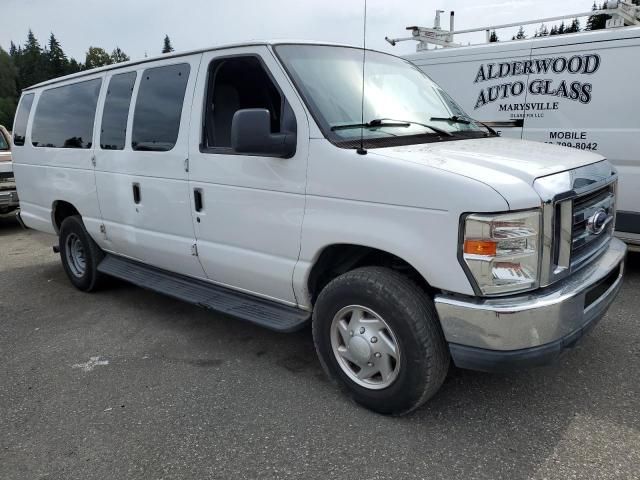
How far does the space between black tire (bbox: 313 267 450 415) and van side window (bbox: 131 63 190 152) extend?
185 centimetres

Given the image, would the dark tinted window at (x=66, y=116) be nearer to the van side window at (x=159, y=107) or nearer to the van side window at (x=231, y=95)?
the van side window at (x=159, y=107)

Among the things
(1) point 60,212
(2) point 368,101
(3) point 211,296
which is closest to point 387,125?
(2) point 368,101

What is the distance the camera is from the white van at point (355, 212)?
2486 millimetres

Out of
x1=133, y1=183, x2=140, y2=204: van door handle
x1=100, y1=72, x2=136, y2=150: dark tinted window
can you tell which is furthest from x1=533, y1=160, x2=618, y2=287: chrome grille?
x1=100, y1=72, x2=136, y2=150: dark tinted window

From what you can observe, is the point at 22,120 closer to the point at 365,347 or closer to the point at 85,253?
the point at 85,253

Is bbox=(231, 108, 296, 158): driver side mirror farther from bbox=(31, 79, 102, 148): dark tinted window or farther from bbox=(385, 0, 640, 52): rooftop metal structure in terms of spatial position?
bbox=(385, 0, 640, 52): rooftop metal structure

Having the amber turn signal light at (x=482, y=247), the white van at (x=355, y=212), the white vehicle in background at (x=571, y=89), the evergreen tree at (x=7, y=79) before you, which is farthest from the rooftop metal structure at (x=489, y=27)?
the evergreen tree at (x=7, y=79)

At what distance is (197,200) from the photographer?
12.4ft

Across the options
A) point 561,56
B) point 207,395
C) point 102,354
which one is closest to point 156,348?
point 102,354

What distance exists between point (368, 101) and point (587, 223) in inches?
57.2

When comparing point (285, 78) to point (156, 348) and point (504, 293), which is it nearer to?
point (504, 293)

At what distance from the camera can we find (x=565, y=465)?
8.27ft

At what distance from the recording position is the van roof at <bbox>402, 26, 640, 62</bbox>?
508 centimetres

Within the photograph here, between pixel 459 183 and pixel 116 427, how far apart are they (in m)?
2.31
